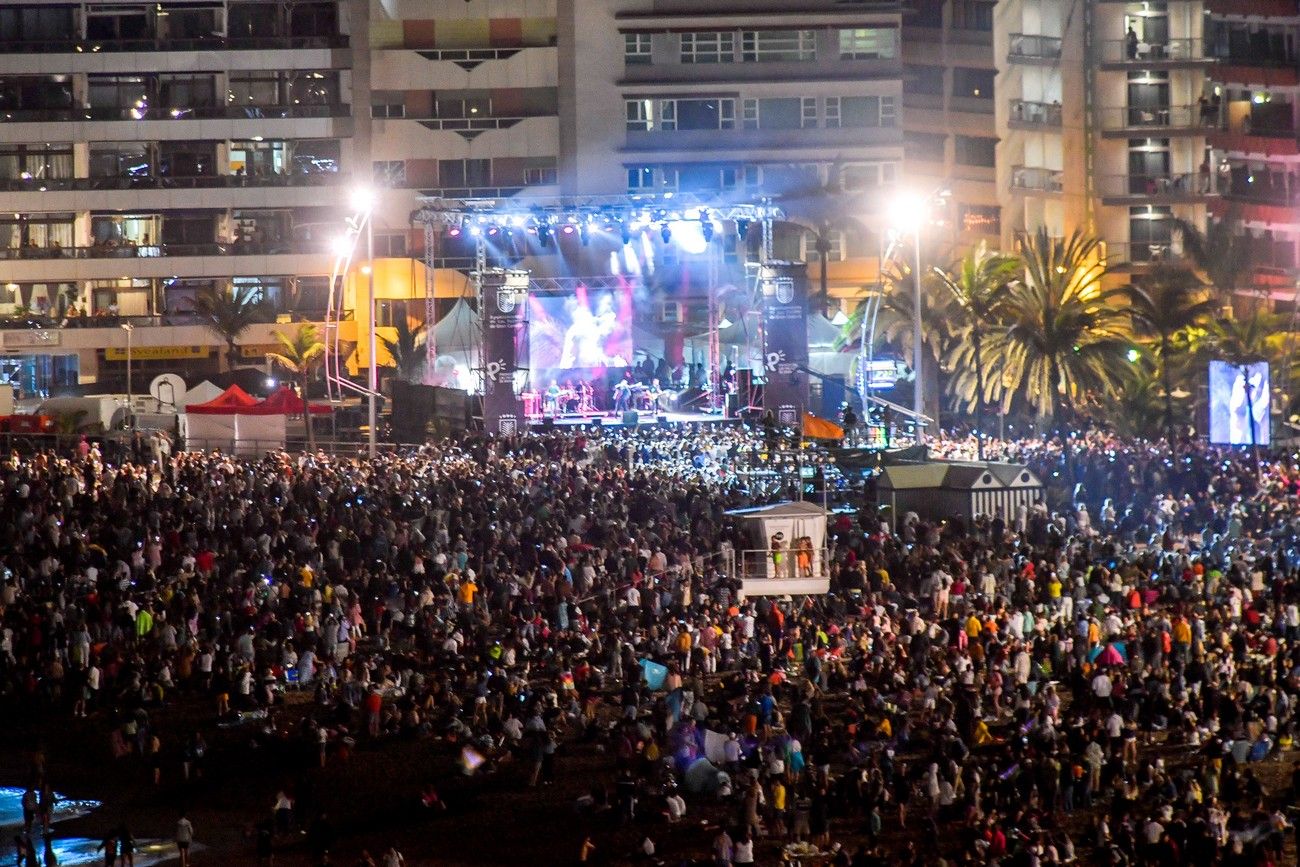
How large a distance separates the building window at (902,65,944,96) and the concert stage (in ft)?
106

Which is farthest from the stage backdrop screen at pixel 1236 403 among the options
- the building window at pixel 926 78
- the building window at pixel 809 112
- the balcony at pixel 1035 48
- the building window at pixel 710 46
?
the building window at pixel 926 78

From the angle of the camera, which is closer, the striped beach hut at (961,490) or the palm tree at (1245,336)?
the striped beach hut at (961,490)

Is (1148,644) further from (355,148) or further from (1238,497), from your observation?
(355,148)

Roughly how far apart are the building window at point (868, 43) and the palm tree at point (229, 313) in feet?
79.0

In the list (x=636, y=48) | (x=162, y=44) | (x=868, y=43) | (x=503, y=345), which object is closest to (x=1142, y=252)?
(x=868, y=43)

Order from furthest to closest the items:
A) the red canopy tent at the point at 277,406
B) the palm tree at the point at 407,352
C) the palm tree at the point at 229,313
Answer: the palm tree at the point at 229,313
the palm tree at the point at 407,352
the red canopy tent at the point at 277,406

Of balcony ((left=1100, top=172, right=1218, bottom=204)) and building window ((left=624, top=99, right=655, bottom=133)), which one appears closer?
balcony ((left=1100, top=172, right=1218, bottom=204))

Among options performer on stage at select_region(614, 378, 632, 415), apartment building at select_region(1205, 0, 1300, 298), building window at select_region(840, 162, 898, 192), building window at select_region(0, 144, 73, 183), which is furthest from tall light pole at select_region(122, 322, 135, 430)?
apartment building at select_region(1205, 0, 1300, 298)

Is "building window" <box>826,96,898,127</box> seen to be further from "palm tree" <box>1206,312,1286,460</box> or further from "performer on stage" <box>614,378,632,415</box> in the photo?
"performer on stage" <box>614,378,632,415</box>

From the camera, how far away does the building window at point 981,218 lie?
84.1 m

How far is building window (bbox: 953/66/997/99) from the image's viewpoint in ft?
281

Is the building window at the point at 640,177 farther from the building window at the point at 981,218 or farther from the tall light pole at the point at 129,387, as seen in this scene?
the tall light pole at the point at 129,387

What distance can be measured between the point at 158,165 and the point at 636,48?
60.8 ft

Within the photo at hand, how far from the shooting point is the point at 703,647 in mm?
33156
